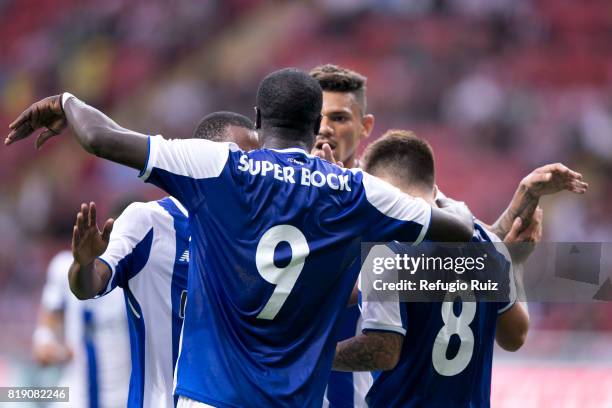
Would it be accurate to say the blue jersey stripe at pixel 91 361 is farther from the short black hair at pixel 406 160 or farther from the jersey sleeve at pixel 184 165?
the jersey sleeve at pixel 184 165

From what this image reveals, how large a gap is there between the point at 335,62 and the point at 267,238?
13.9m

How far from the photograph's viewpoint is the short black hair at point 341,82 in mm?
6227

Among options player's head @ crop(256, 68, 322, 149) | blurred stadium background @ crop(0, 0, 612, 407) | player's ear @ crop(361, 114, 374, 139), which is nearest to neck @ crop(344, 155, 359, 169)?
player's ear @ crop(361, 114, 374, 139)

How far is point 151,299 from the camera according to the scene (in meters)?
4.49

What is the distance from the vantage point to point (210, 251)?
379 cm

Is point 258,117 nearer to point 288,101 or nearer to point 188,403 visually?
point 288,101

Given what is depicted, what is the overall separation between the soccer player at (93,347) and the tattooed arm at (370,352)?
346 centimetres

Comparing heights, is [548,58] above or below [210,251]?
above

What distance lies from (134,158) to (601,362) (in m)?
7.10

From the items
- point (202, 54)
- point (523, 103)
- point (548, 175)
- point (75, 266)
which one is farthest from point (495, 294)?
point (202, 54)

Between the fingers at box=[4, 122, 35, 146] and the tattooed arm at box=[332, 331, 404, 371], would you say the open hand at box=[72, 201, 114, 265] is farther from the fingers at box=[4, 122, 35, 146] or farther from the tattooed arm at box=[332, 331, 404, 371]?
the tattooed arm at box=[332, 331, 404, 371]

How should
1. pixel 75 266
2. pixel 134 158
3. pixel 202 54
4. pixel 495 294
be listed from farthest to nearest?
pixel 202 54 → pixel 495 294 → pixel 75 266 → pixel 134 158

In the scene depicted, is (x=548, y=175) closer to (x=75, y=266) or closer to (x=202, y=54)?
(x=75, y=266)

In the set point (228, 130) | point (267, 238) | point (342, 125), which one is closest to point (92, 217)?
point (267, 238)
